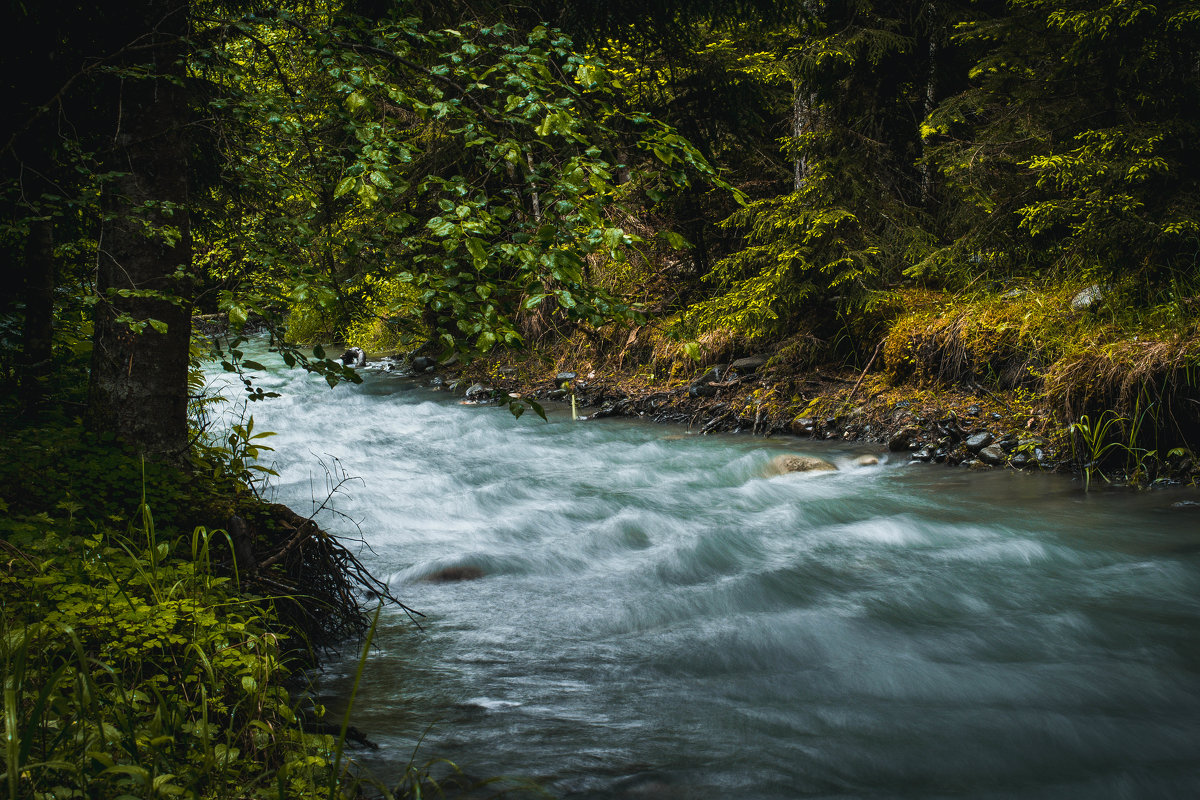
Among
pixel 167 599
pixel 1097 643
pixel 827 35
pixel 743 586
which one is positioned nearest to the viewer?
pixel 167 599

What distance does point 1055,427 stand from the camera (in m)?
7.27

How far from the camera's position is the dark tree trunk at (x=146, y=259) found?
12.2ft

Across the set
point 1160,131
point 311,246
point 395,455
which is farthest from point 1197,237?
point 395,455

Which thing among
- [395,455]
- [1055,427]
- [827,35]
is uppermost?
[827,35]

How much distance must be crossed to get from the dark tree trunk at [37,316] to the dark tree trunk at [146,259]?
2.64 ft

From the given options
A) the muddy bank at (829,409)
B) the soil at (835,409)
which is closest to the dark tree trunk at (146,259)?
the soil at (835,409)

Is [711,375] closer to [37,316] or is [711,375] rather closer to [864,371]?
[864,371]

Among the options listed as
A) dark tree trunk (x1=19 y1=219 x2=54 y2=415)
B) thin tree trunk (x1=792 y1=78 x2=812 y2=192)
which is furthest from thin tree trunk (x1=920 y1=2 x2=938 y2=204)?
dark tree trunk (x1=19 y1=219 x2=54 y2=415)

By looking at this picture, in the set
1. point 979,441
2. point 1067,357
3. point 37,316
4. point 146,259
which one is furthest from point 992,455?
point 37,316

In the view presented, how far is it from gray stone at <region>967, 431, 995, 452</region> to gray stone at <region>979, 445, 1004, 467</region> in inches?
2.2

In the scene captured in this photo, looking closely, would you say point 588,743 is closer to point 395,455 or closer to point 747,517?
point 747,517

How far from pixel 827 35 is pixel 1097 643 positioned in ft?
25.4

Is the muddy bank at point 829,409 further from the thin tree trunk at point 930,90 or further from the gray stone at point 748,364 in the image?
the thin tree trunk at point 930,90

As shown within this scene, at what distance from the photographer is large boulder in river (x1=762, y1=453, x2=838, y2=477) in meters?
7.86
